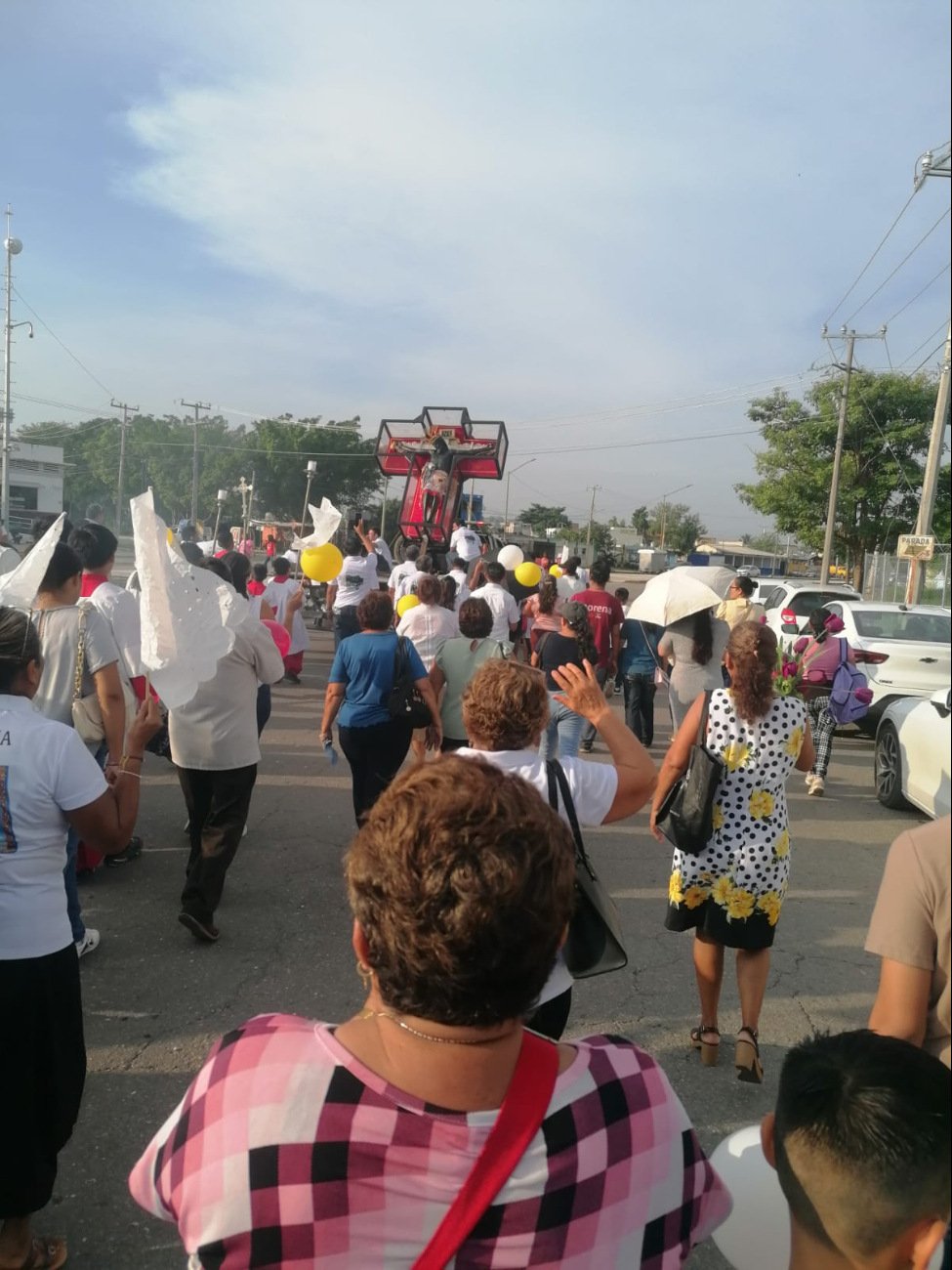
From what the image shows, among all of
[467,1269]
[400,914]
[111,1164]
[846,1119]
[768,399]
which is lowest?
[111,1164]

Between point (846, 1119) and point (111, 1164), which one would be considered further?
point (111, 1164)

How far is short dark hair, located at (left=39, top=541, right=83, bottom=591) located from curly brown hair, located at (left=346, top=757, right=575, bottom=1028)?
9.49 feet

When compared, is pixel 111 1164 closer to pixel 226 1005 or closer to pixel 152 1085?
pixel 152 1085

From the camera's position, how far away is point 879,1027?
1.62m

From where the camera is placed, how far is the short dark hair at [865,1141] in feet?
3.76

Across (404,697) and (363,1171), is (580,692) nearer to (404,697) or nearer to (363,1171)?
(363,1171)

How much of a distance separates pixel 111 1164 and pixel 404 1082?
7.37 feet

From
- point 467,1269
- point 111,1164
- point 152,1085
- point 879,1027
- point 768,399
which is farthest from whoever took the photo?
point 768,399

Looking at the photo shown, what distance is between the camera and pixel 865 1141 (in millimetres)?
1163

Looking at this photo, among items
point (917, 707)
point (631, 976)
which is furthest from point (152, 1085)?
point (917, 707)

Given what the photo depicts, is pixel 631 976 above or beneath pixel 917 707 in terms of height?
beneath

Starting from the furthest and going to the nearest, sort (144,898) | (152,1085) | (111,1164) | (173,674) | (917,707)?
(917,707)
(144,898)
(173,674)
(152,1085)
(111,1164)

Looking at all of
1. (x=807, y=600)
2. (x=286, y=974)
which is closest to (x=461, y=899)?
(x=286, y=974)

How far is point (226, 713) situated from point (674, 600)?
3038 mm
